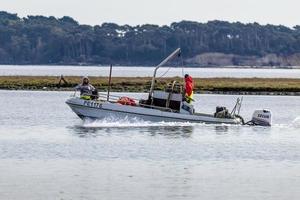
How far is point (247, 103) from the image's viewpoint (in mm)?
86125

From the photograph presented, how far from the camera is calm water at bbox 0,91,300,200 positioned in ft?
96.3

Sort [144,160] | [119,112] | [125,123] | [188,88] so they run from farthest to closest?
[125,123], [119,112], [188,88], [144,160]

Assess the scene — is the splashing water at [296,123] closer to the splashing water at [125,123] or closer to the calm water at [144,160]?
the calm water at [144,160]

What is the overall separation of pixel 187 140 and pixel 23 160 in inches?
438

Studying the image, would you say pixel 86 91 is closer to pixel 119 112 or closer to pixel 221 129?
pixel 119 112

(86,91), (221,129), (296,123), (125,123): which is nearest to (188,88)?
(221,129)

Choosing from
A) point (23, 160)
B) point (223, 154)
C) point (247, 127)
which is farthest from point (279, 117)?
point (23, 160)

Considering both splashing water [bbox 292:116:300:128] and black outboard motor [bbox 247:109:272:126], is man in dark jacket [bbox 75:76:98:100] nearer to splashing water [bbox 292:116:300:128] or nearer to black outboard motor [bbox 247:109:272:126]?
black outboard motor [bbox 247:109:272:126]

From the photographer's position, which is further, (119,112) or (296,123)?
(296,123)

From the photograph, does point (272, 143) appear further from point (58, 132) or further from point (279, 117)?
point (279, 117)

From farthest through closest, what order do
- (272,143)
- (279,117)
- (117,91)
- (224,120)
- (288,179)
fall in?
1. (117,91)
2. (279,117)
3. (224,120)
4. (272,143)
5. (288,179)

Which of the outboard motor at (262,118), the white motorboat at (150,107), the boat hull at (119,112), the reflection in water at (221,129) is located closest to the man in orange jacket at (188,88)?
the white motorboat at (150,107)

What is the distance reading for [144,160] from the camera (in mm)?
36531

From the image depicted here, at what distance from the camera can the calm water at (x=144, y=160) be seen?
29.3 m
